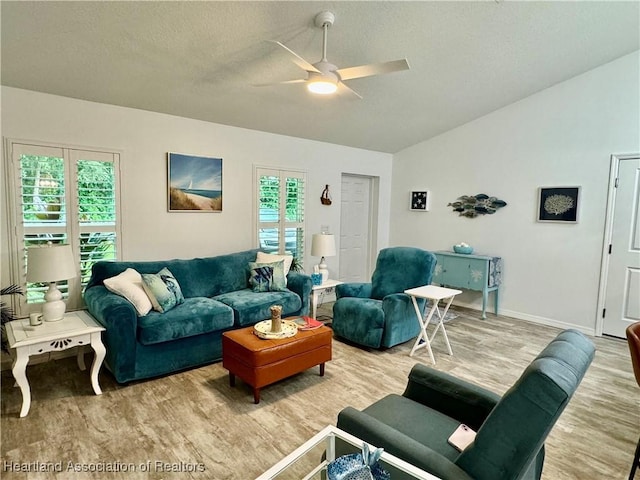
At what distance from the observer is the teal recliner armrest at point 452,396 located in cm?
180

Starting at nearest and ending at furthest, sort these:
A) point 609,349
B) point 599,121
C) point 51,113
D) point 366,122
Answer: point 51,113 < point 609,349 < point 599,121 < point 366,122


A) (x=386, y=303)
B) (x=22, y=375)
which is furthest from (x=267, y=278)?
(x=22, y=375)

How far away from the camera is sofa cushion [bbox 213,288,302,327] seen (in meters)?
3.58

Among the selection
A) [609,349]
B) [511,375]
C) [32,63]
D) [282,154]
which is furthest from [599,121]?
[32,63]

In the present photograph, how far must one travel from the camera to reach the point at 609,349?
398cm

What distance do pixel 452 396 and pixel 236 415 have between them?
1.53 meters

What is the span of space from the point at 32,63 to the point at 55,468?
2.83m

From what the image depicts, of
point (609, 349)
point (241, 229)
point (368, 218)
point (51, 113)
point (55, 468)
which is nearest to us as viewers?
point (55, 468)

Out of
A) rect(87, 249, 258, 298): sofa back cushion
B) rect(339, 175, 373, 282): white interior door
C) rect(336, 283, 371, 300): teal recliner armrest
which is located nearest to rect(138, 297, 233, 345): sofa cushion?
rect(87, 249, 258, 298): sofa back cushion

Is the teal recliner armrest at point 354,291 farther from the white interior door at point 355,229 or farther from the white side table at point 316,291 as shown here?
the white interior door at point 355,229

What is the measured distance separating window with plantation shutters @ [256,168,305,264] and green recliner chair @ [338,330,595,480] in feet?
10.4

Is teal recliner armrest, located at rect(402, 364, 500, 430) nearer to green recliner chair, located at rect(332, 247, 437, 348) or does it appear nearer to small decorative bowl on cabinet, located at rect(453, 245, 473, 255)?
green recliner chair, located at rect(332, 247, 437, 348)

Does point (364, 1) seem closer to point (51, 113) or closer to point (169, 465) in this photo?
point (51, 113)

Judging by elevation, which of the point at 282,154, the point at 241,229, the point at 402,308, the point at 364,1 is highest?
the point at 364,1
